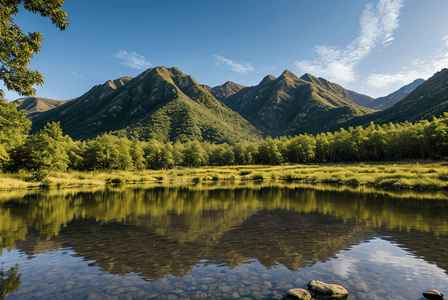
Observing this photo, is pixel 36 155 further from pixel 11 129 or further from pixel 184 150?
pixel 184 150

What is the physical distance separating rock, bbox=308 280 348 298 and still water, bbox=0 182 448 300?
0.40 metres

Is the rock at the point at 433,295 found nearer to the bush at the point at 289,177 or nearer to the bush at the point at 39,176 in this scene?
the bush at the point at 39,176

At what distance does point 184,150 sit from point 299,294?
132659 mm

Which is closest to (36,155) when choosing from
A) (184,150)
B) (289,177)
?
(289,177)

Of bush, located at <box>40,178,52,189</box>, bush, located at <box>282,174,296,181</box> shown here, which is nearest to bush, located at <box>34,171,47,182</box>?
bush, located at <box>40,178,52,189</box>

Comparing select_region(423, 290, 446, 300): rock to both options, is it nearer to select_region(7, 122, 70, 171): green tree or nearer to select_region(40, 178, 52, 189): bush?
select_region(40, 178, 52, 189): bush

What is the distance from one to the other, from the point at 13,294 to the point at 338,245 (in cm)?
1501

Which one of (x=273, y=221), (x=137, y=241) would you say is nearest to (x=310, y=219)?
(x=273, y=221)

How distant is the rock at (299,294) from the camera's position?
6.83 metres

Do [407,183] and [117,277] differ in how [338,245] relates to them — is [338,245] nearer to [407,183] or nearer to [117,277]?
[117,277]

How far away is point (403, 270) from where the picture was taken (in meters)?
9.03

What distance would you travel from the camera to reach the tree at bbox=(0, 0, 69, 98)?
13.4 m

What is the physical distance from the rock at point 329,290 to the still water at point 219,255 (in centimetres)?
40

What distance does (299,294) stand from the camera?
6926 millimetres
